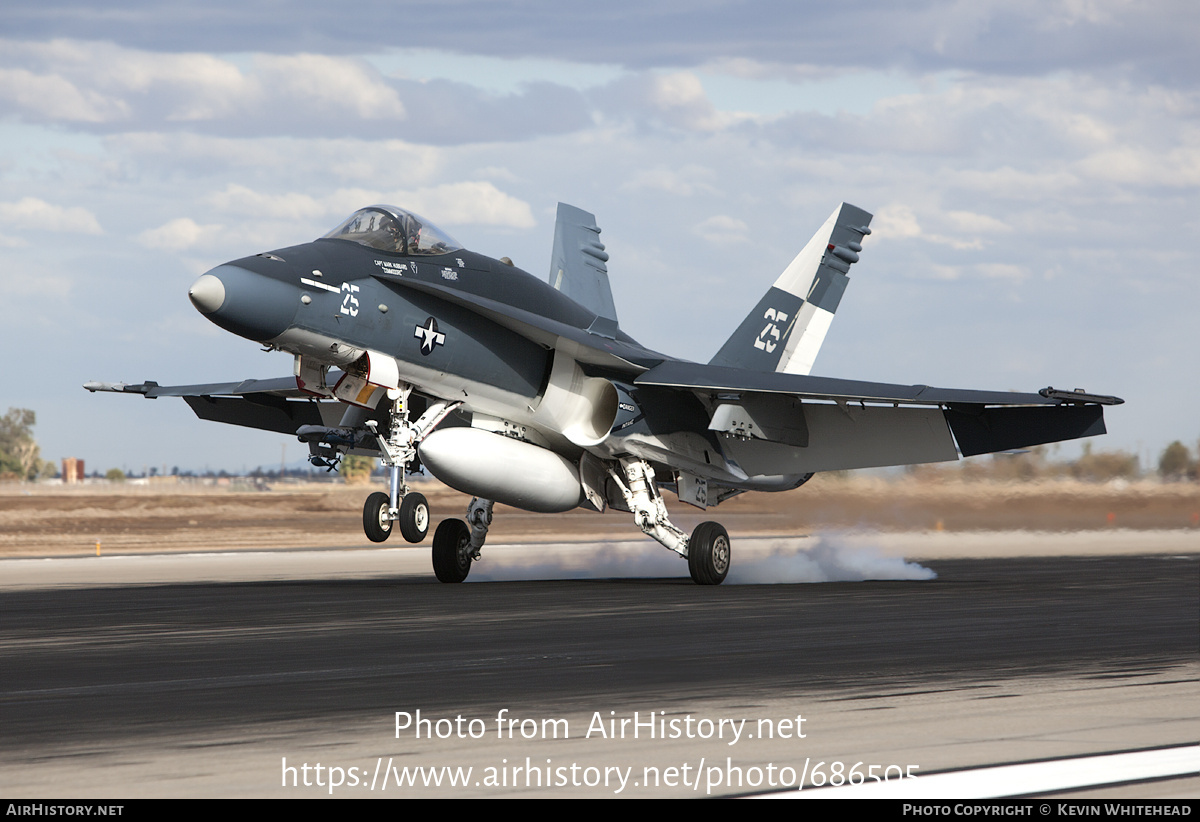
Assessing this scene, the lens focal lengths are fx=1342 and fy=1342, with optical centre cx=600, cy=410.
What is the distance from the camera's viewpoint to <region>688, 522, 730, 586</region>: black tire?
19453mm

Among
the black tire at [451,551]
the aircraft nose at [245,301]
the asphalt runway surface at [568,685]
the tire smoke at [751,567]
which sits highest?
the aircraft nose at [245,301]

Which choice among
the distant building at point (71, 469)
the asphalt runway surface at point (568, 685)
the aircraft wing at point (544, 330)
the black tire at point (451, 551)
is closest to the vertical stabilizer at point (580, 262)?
the aircraft wing at point (544, 330)

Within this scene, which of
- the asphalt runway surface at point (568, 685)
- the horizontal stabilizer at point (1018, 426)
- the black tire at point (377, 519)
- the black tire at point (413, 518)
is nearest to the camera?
the asphalt runway surface at point (568, 685)

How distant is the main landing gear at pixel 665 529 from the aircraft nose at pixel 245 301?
228 inches

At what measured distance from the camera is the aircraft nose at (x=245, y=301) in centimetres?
1520

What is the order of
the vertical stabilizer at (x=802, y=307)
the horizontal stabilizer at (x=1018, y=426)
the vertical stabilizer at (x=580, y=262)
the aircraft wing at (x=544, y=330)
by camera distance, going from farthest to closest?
the vertical stabilizer at (x=580, y=262)
the vertical stabilizer at (x=802, y=307)
the horizontal stabilizer at (x=1018, y=426)
the aircraft wing at (x=544, y=330)

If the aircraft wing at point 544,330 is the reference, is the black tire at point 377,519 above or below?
below

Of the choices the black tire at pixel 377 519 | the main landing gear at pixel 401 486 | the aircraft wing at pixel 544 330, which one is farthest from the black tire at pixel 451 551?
the black tire at pixel 377 519

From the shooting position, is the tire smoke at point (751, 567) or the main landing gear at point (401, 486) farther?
the tire smoke at point (751, 567)

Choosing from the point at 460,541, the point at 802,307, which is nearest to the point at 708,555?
the point at 460,541

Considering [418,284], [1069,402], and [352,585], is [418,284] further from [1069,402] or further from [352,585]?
[1069,402]

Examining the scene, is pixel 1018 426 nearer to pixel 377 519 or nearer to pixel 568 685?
pixel 377 519

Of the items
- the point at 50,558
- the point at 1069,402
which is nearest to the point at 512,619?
the point at 1069,402

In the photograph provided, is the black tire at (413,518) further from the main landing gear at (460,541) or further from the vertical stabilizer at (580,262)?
the vertical stabilizer at (580,262)
